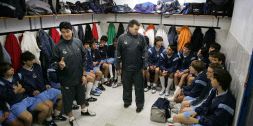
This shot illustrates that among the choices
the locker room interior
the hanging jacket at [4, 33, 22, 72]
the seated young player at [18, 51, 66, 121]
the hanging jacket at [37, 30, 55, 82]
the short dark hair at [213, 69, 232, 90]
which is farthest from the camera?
the hanging jacket at [37, 30, 55, 82]

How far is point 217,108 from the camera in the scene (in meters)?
2.05

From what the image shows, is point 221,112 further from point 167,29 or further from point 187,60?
point 167,29

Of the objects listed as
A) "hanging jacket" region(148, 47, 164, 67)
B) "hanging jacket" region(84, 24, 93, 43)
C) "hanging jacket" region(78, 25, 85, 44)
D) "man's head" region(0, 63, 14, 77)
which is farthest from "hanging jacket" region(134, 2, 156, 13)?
"man's head" region(0, 63, 14, 77)

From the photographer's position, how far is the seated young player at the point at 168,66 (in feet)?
13.5

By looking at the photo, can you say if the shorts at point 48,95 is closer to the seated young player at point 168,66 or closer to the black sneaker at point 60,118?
the black sneaker at point 60,118

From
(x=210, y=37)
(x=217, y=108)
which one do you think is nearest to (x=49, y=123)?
(x=217, y=108)

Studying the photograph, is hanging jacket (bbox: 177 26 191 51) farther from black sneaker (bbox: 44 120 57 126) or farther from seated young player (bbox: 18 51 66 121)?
black sneaker (bbox: 44 120 57 126)

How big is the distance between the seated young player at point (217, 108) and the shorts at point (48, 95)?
1.79m

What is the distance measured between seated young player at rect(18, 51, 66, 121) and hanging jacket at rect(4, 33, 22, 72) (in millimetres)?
312

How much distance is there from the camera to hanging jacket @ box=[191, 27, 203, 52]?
4492 mm

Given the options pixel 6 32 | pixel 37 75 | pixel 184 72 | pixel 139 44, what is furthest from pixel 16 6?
pixel 184 72

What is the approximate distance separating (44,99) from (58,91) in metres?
0.28

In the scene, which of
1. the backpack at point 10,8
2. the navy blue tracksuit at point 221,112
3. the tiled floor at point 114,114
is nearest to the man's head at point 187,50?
the tiled floor at point 114,114

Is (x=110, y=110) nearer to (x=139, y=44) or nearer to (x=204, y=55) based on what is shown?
(x=139, y=44)
